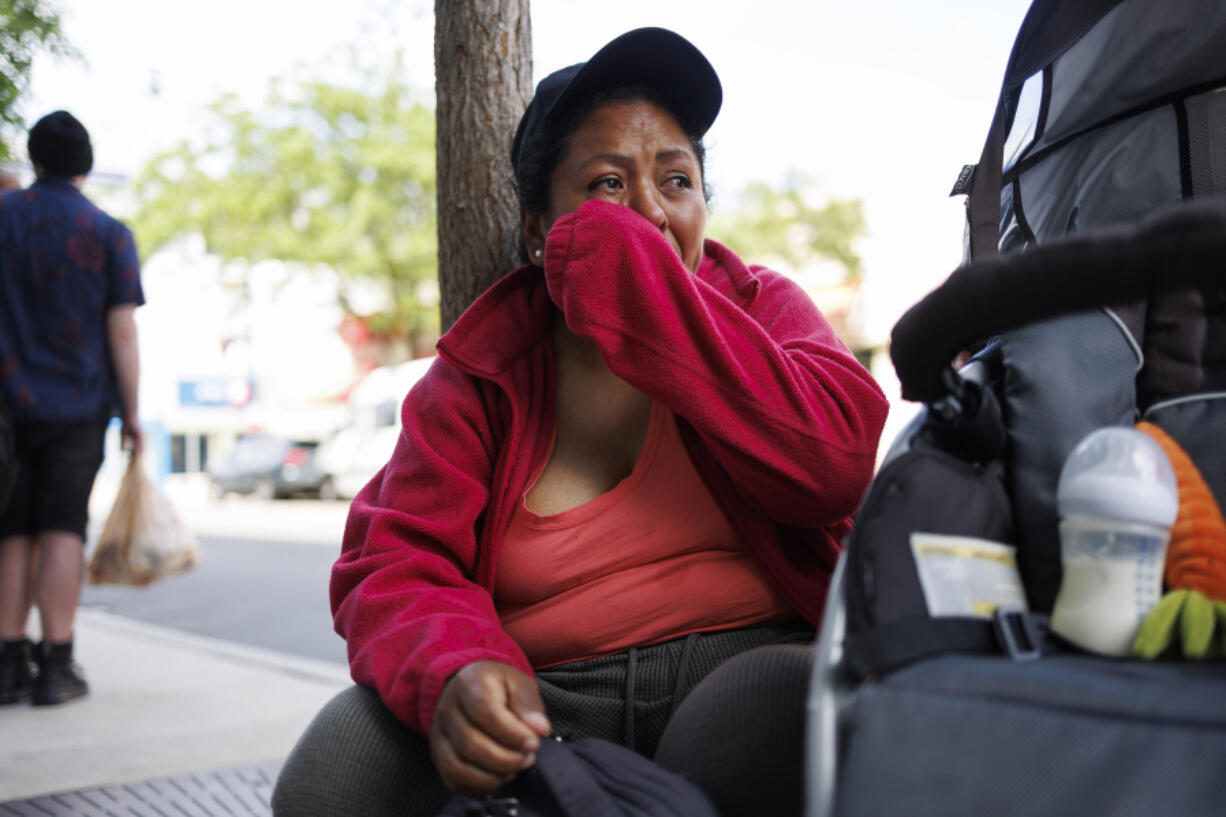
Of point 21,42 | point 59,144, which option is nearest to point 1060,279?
point 59,144

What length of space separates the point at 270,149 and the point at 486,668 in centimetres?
2304

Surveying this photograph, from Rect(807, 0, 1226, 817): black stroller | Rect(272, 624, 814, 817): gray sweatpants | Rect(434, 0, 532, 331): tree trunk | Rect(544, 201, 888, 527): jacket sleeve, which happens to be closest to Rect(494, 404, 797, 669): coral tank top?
Rect(272, 624, 814, 817): gray sweatpants

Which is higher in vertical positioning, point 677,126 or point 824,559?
point 677,126

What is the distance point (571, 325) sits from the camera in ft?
4.49

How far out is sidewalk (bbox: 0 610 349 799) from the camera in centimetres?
266

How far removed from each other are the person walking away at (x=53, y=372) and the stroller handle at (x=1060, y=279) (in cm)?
336

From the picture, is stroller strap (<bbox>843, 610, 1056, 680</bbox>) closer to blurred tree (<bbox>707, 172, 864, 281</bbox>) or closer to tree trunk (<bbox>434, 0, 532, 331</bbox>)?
tree trunk (<bbox>434, 0, 532, 331</bbox>)

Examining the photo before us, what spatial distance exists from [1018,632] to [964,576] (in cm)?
7

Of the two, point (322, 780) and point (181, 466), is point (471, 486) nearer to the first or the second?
point (322, 780)

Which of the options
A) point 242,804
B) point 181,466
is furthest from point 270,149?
point 242,804

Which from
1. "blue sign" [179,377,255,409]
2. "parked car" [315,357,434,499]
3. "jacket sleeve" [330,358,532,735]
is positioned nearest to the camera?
"jacket sleeve" [330,358,532,735]

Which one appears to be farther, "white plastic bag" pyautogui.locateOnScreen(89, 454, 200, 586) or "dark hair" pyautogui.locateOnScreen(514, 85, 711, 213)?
"white plastic bag" pyautogui.locateOnScreen(89, 454, 200, 586)

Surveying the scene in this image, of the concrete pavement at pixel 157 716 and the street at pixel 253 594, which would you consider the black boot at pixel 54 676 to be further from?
the street at pixel 253 594

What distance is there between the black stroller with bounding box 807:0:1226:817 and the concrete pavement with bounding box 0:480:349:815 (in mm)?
2263
